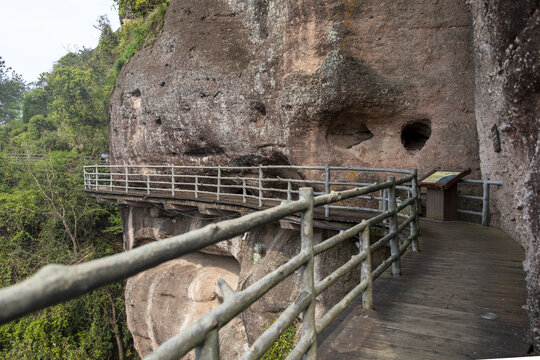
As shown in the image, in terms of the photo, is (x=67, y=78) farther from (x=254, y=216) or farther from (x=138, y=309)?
(x=254, y=216)

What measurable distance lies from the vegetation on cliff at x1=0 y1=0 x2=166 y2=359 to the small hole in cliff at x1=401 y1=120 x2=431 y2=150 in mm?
9685

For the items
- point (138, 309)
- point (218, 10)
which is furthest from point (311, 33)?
point (138, 309)

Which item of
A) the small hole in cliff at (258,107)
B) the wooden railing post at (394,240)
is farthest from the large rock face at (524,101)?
the small hole in cliff at (258,107)

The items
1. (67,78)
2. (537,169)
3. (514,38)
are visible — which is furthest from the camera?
(67,78)

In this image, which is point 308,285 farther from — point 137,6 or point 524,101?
point 137,6

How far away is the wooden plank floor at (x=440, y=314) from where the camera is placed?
98.0 inches

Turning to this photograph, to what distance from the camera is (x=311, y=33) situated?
944 cm

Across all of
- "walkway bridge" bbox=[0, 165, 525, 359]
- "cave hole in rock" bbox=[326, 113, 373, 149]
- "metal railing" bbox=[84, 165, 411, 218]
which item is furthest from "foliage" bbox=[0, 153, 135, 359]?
"walkway bridge" bbox=[0, 165, 525, 359]

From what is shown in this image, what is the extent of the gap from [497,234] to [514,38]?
5313 millimetres

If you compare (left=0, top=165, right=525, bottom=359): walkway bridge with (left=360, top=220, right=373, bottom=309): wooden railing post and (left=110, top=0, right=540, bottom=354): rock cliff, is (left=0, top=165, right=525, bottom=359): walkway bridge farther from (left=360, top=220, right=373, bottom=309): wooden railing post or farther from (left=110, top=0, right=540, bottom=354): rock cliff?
(left=110, top=0, right=540, bottom=354): rock cliff

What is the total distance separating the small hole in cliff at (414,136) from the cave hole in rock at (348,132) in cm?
106

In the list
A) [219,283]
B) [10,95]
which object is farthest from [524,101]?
[10,95]

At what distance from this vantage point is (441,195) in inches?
309

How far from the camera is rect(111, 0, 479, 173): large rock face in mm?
8789
